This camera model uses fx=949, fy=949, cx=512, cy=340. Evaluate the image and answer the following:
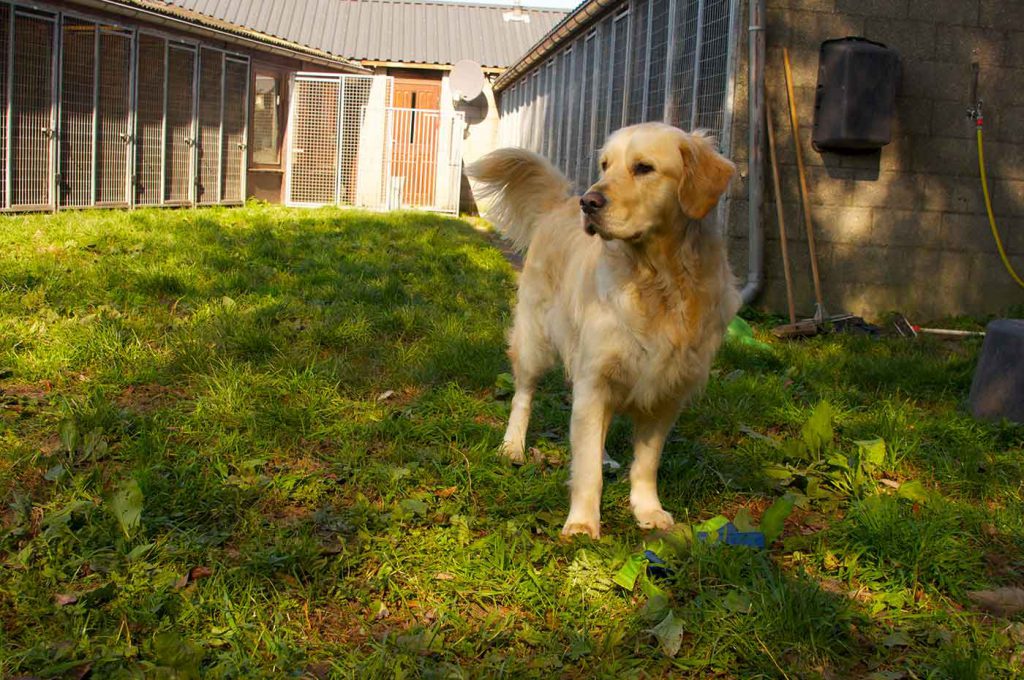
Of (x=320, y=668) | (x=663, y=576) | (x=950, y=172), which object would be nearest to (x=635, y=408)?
(x=663, y=576)

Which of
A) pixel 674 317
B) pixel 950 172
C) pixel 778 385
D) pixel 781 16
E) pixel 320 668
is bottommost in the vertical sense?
pixel 320 668

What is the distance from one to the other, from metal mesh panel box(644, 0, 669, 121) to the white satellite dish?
13.1 metres

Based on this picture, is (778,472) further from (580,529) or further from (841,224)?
(841,224)

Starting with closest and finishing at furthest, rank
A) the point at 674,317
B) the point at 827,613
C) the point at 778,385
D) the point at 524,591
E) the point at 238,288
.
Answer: the point at 827,613, the point at 524,591, the point at 674,317, the point at 778,385, the point at 238,288

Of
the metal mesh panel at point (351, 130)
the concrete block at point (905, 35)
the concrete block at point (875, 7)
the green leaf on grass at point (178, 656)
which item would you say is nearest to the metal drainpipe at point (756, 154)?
the concrete block at point (875, 7)

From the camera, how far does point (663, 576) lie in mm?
2922

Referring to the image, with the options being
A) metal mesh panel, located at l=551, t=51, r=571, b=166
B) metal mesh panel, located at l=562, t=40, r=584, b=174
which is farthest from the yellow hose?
metal mesh panel, located at l=551, t=51, r=571, b=166

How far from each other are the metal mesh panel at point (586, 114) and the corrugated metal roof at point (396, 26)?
11.0 metres

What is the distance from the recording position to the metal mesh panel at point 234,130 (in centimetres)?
1614

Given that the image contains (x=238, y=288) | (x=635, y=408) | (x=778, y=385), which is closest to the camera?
(x=635, y=408)

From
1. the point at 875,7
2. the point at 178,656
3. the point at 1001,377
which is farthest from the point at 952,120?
the point at 178,656

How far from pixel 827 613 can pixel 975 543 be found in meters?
0.98

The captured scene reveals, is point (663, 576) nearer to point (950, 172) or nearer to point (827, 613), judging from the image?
point (827, 613)

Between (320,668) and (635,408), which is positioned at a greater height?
(635,408)
